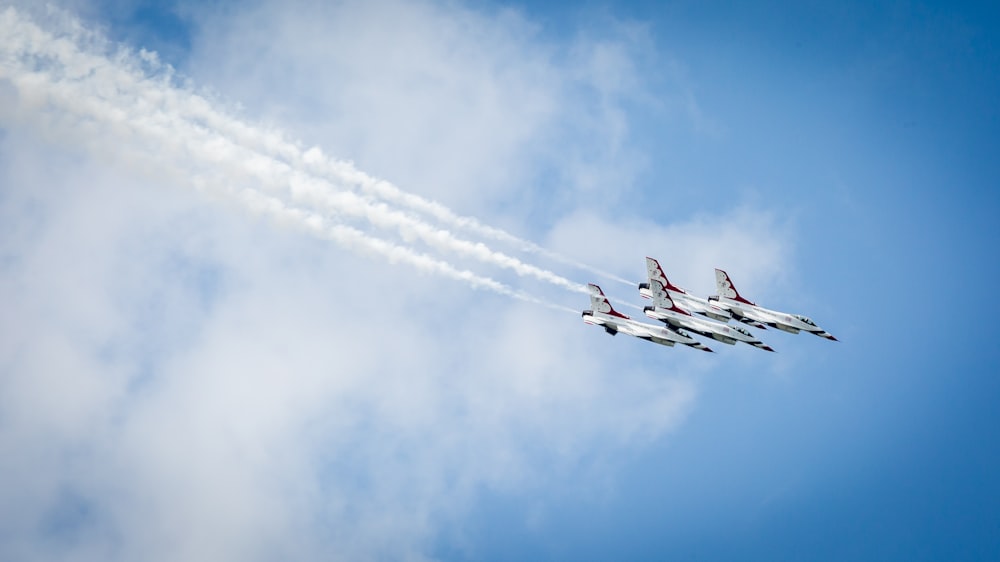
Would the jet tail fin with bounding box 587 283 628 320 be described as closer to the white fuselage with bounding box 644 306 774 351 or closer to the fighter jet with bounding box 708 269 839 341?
the white fuselage with bounding box 644 306 774 351

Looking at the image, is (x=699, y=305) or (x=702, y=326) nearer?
(x=702, y=326)

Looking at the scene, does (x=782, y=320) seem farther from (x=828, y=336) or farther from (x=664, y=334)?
(x=664, y=334)

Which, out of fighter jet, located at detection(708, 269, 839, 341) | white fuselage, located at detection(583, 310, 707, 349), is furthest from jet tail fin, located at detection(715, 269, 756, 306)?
white fuselage, located at detection(583, 310, 707, 349)

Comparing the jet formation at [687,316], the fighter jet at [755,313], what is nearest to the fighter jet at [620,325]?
the jet formation at [687,316]

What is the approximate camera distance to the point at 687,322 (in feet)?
262

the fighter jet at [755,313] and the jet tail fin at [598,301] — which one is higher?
the fighter jet at [755,313]

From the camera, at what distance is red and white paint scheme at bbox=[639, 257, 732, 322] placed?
268 feet

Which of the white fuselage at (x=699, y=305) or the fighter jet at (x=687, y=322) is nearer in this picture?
the fighter jet at (x=687, y=322)

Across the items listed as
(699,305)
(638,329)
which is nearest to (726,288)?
(699,305)

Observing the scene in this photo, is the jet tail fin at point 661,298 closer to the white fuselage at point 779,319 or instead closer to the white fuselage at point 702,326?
the white fuselage at point 702,326

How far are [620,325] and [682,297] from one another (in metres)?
7.51

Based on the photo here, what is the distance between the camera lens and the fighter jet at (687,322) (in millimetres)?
79750

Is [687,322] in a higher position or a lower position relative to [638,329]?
higher

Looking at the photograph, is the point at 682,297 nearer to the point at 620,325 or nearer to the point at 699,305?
the point at 699,305
